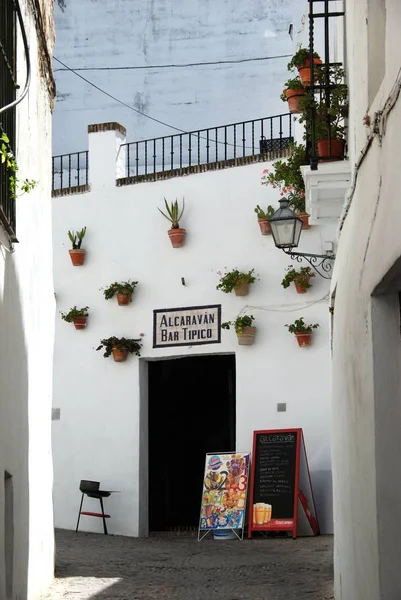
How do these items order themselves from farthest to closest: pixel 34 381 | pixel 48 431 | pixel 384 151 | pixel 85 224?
pixel 85 224
pixel 48 431
pixel 34 381
pixel 384 151

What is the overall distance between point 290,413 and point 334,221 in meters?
4.35

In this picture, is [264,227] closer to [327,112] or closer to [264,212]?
[264,212]

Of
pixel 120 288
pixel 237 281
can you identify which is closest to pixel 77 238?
pixel 120 288

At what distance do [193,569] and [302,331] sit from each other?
412cm

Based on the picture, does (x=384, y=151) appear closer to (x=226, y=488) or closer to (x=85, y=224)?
(x=226, y=488)

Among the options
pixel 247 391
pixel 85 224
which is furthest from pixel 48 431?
pixel 85 224

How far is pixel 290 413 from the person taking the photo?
1520cm

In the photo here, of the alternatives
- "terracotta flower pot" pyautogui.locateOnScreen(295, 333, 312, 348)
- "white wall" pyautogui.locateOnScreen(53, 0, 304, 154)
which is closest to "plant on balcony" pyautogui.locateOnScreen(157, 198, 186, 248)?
"terracotta flower pot" pyautogui.locateOnScreen(295, 333, 312, 348)

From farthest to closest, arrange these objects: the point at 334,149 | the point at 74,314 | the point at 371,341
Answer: the point at 74,314, the point at 334,149, the point at 371,341

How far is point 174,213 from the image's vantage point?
16.2 m

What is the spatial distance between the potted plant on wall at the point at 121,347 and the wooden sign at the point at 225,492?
1.96 meters

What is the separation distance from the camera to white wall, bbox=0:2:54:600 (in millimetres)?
8180

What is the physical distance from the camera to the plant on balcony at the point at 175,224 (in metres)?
16.1

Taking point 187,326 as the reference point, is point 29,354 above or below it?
below
